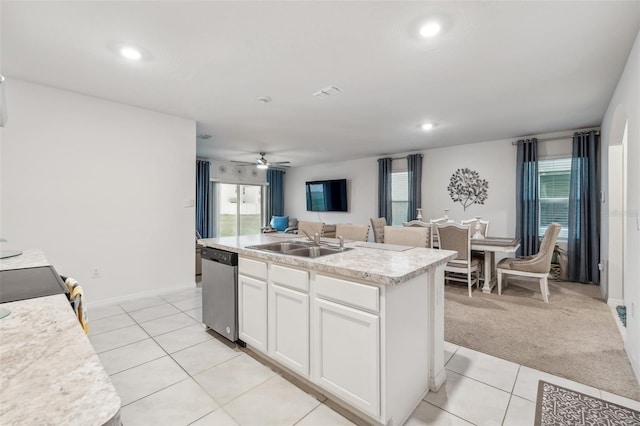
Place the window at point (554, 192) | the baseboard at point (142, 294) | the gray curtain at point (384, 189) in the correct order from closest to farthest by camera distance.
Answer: the baseboard at point (142, 294), the window at point (554, 192), the gray curtain at point (384, 189)

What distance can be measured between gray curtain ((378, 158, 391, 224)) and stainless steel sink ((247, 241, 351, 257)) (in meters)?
4.65

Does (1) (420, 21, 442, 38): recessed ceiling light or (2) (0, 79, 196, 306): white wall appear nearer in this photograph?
(1) (420, 21, 442, 38): recessed ceiling light

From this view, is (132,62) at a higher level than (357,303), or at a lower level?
higher

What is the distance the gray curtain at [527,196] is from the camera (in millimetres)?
5074

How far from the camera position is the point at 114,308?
3.46m

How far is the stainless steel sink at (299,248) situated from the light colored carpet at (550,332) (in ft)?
4.81

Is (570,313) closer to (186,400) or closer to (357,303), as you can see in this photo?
(357,303)

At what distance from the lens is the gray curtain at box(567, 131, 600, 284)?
4.52 meters

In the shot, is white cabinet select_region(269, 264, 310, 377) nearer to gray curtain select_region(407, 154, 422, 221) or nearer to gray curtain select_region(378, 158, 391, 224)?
gray curtain select_region(407, 154, 422, 221)

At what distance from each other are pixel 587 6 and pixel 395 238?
2102 millimetres

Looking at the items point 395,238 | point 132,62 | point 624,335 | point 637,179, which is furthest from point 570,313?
point 132,62

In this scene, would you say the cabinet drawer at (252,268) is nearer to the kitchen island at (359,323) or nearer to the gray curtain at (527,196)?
the kitchen island at (359,323)

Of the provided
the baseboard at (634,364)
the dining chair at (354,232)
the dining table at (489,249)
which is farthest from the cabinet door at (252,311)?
the dining table at (489,249)

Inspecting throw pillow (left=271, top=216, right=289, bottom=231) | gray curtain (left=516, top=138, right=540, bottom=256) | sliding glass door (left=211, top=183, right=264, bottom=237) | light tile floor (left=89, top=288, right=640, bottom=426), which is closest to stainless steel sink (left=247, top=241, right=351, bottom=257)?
light tile floor (left=89, top=288, right=640, bottom=426)
